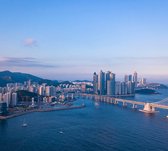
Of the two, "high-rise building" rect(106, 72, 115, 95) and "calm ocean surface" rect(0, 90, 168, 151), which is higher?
"high-rise building" rect(106, 72, 115, 95)

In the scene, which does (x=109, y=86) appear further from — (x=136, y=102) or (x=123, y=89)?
(x=136, y=102)

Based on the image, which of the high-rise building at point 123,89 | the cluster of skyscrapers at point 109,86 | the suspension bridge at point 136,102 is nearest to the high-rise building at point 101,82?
the cluster of skyscrapers at point 109,86

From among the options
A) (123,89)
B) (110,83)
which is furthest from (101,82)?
(123,89)

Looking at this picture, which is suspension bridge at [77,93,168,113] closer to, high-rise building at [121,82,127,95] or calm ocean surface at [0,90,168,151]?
calm ocean surface at [0,90,168,151]

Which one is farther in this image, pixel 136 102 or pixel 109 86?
pixel 109 86

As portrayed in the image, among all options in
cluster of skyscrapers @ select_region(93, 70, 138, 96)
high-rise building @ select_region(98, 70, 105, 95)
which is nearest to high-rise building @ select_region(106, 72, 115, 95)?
cluster of skyscrapers @ select_region(93, 70, 138, 96)

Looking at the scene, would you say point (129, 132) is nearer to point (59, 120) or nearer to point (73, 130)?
point (73, 130)

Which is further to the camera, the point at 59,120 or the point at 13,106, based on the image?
the point at 13,106

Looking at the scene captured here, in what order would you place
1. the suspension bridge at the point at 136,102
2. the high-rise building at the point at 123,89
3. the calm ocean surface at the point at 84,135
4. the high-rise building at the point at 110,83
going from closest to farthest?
1. the calm ocean surface at the point at 84,135
2. the suspension bridge at the point at 136,102
3. the high-rise building at the point at 110,83
4. the high-rise building at the point at 123,89

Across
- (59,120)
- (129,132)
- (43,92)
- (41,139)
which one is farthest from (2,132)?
(43,92)

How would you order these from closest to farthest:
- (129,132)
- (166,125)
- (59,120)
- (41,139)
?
(41,139) < (129,132) < (166,125) < (59,120)

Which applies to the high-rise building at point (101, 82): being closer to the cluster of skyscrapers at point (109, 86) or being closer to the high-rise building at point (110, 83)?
the cluster of skyscrapers at point (109, 86)
